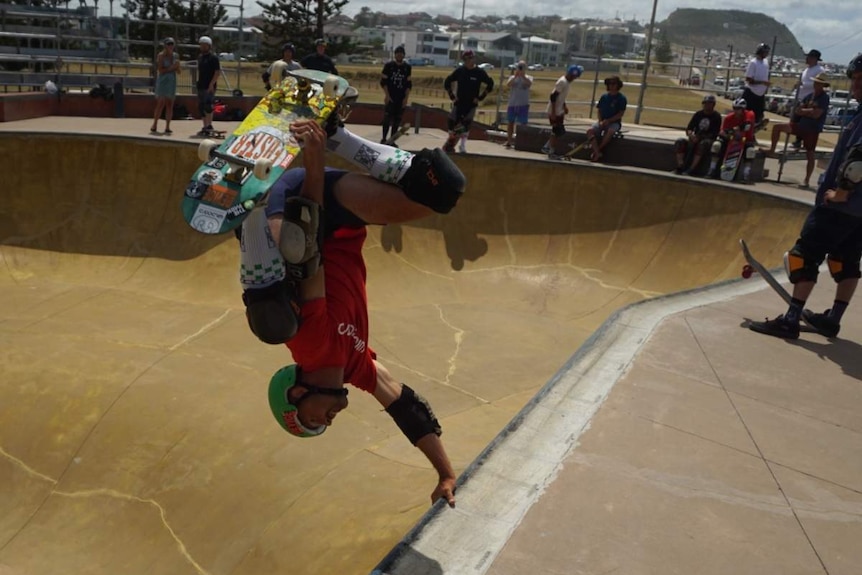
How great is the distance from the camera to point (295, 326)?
9.12 feet

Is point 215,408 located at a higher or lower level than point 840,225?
lower

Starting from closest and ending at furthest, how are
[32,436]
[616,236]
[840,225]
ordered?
1. [840,225]
2. [32,436]
3. [616,236]

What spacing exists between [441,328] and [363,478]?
394cm

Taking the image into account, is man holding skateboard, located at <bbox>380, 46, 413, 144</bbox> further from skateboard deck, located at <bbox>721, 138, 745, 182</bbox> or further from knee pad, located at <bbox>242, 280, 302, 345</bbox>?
knee pad, located at <bbox>242, 280, 302, 345</bbox>

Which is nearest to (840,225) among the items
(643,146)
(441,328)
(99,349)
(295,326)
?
(295,326)

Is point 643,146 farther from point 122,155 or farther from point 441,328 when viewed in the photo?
point 122,155

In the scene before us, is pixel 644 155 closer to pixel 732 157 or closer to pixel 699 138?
pixel 699 138

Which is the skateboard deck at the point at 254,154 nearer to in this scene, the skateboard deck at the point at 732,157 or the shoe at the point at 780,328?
the shoe at the point at 780,328

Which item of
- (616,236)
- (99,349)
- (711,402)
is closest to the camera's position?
(711,402)

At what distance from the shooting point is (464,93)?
12.3 meters

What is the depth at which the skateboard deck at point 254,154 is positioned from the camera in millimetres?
2627

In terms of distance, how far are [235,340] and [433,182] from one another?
5.93 meters

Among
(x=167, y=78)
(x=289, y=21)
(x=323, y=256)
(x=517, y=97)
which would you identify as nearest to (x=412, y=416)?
(x=323, y=256)

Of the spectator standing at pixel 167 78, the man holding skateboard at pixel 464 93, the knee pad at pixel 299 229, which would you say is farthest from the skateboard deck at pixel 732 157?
the knee pad at pixel 299 229
